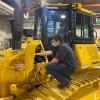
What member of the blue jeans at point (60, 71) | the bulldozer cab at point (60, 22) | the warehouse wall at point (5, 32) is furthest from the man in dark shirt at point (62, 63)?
the warehouse wall at point (5, 32)

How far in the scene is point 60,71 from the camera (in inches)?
198

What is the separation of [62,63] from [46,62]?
0.48 metres

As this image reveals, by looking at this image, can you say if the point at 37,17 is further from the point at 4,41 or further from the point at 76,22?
the point at 4,41

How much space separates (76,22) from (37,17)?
35.8 inches

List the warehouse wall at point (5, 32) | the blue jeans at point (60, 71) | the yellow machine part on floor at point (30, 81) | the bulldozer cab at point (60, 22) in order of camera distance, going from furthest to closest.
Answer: the warehouse wall at point (5, 32), the bulldozer cab at point (60, 22), the blue jeans at point (60, 71), the yellow machine part on floor at point (30, 81)

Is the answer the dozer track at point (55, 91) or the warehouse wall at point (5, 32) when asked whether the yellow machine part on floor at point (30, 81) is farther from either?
the warehouse wall at point (5, 32)

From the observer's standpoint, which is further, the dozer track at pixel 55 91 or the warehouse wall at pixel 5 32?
the warehouse wall at pixel 5 32

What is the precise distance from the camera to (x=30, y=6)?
738 cm

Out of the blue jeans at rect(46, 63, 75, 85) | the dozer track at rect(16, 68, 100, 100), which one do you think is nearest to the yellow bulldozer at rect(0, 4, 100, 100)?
the dozer track at rect(16, 68, 100, 100)

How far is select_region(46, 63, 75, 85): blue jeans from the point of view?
5.01 meters

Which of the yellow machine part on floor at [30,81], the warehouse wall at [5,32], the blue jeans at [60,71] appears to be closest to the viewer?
the yellow machine part on floor at [30,81]

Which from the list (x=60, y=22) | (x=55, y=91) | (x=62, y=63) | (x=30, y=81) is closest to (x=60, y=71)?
(x=62, y=63)

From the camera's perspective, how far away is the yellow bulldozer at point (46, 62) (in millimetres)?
4945

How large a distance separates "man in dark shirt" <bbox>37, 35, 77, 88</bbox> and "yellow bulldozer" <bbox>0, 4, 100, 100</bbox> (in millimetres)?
253
